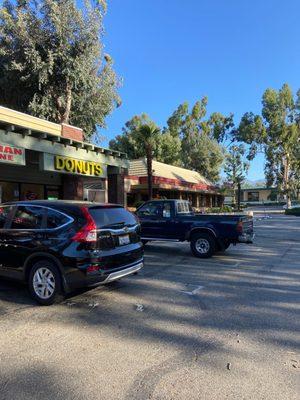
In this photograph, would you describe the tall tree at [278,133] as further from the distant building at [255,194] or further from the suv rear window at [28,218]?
the suv rear window at [28,218]

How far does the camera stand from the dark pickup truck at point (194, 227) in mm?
11266

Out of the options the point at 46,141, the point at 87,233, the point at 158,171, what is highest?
the point at 158,171

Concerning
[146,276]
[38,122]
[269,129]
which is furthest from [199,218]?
[269,129]

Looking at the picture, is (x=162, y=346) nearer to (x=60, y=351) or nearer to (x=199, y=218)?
(x=60, y=351)

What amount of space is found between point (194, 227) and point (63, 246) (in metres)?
6.19

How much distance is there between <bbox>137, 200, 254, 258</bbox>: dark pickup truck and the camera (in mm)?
11266

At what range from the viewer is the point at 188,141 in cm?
5934

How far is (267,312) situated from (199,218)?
585 centimetres

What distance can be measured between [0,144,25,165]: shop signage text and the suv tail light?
272 inches

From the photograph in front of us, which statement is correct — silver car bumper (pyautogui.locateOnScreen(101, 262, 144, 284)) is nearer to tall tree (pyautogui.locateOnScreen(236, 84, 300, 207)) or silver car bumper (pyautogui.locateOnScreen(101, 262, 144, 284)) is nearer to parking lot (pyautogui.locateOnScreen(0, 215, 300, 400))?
parking lot (pyautogui.locateOnScreen(0, 215, 300, 400))

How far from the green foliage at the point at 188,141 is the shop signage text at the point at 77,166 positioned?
27.9 m

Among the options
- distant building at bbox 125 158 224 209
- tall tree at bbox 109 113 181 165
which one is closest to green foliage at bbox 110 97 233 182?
tall tree at bbox 109 113 181 165

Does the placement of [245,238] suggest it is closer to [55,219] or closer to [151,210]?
[151,210]

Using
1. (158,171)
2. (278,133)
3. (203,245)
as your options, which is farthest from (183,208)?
(278,133)
